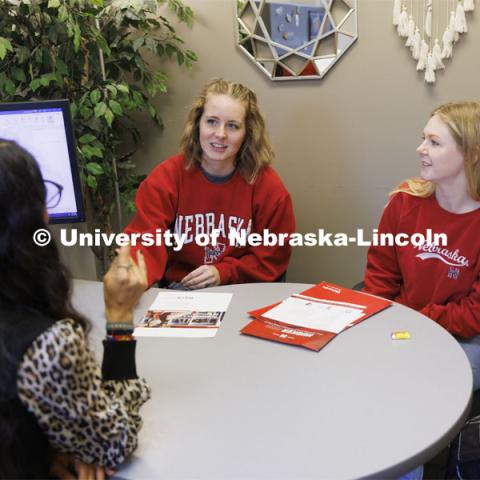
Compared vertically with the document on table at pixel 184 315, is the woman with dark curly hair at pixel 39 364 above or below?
above

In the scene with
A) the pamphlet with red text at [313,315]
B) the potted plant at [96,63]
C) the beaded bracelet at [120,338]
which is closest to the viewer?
the beaded bracelet at [120,338]

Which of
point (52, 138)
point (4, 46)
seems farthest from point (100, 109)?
point (52, 138)

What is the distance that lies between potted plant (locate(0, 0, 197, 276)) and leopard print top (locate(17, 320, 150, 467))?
5.00 feet

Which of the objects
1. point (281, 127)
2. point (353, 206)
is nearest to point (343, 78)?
point (281, 127)

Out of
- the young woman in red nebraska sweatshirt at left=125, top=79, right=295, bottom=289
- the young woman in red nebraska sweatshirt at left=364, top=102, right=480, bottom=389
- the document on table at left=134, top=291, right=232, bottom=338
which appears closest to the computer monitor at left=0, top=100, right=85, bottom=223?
the young woman in red nebraska sweatshirt at left=125, top=79, right=295, bottom=289

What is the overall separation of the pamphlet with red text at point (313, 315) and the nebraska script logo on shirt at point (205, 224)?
1.67ft

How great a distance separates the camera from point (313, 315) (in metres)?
1.43

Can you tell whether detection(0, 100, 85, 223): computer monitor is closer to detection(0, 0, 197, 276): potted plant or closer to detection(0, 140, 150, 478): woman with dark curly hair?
detection(0, 0, 197, 276): potted plant

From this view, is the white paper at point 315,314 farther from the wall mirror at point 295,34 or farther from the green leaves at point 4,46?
the green leaves at point 4,46

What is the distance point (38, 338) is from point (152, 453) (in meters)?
0.29

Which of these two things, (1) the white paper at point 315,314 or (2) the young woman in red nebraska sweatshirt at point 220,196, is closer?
(1) the white paper at point 315,314

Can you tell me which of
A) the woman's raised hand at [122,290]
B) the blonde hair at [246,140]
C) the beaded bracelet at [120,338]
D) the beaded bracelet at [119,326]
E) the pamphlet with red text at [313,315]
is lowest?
the pamphlet with red text at [313,315]

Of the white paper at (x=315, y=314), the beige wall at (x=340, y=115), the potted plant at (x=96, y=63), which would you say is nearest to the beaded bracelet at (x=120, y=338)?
the white paper at (x=315, y=314)

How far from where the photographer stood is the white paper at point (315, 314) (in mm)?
1376
